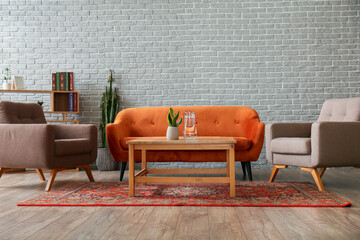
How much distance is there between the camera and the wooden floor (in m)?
1.71

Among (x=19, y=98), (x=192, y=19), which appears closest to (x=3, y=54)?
(x=19, y=98)

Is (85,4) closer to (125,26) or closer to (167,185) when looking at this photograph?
(125,26)

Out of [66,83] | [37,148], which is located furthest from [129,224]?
[66,83]

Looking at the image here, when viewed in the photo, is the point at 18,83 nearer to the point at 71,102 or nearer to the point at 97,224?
the point at 71,102

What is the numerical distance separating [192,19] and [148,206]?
3.06m


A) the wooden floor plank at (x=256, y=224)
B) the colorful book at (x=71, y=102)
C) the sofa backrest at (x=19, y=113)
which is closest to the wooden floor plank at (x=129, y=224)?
the wooden floor plank at (x=256, y=224)

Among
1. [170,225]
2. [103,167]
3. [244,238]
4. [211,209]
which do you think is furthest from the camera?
[103,167]

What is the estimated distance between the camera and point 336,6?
15.3 ft

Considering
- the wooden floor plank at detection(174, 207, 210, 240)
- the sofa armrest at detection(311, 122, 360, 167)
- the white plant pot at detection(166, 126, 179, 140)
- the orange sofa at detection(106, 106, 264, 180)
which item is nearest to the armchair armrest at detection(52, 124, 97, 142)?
the orange sofa at detection(106, 106, 264, 180)

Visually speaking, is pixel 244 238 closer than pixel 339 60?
Yes

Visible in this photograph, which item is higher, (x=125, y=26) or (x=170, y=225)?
(x=125, y=26)

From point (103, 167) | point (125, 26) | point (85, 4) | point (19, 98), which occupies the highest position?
point (85, 4)

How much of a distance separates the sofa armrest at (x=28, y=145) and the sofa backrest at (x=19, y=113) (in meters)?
0.37

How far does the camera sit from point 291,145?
311 cm
